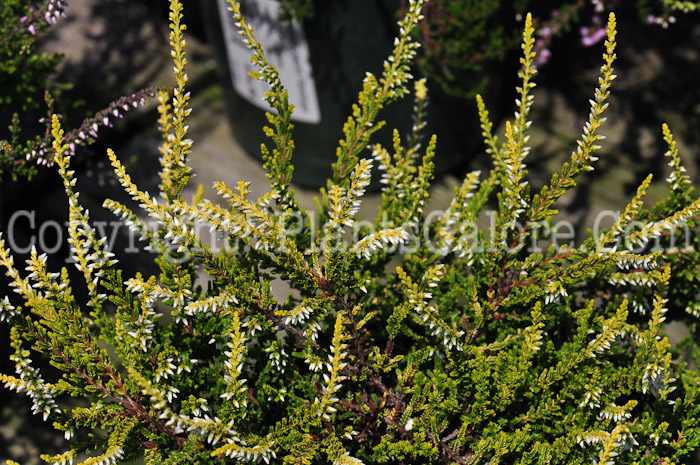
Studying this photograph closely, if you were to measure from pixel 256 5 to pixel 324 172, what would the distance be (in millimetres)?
450

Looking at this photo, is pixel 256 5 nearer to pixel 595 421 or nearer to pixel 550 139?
pixel 550 139

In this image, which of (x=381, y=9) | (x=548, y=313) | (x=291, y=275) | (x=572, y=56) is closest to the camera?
(x=291, y=275)

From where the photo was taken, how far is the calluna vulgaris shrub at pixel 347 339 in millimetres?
852

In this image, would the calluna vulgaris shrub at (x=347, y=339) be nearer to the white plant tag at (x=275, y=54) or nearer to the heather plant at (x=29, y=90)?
the heather plant at (x=29, y=90)

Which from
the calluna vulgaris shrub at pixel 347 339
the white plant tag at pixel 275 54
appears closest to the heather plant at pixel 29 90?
the calluna vulgaris shrub at pixel 347 339

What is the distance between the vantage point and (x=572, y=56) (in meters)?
1.96

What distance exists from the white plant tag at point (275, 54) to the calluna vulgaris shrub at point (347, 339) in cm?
57

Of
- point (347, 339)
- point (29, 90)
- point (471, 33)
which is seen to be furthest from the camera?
point (471, 33)

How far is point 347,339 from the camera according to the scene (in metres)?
0.90

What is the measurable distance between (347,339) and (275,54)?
0.87 metres

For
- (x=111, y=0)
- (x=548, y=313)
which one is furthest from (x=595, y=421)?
(x=111, y=0)

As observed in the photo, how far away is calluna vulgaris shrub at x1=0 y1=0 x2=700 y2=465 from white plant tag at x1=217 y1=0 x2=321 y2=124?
0.57m

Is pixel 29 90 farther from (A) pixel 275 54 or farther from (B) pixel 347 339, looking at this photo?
(B) pixel 347 339

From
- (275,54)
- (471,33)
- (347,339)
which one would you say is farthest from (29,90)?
(471,33)
